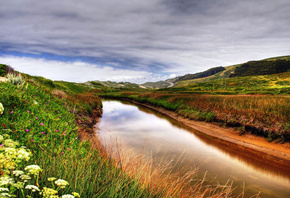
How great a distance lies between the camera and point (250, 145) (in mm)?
12430

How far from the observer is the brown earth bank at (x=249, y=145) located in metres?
10.3

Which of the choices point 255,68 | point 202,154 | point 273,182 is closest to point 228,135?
point 202,154

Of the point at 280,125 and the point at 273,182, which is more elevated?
the point at 280,125

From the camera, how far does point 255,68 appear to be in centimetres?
15912

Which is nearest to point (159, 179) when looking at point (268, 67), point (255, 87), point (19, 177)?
point (19, 177)

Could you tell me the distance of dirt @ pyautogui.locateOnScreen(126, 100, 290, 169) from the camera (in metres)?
10.4

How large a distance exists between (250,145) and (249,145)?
64 mm

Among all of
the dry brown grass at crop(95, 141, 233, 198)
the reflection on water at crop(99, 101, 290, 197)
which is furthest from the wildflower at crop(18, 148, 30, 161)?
the reflection on water at crop(99, 101, 290, 197)

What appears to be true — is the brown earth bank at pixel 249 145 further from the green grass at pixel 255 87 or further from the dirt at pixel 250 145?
the green grass at pixel 255 87

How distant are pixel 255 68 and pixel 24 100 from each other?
624 feet

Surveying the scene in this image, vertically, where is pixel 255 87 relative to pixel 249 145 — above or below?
above

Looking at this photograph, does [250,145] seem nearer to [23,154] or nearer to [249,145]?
[249,145]

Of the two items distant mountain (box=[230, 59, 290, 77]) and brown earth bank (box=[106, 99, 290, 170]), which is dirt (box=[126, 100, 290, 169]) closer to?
brown earth bank (box=[106, 99, 290, 170])

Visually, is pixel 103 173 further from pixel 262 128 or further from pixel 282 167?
pixel 262 128
